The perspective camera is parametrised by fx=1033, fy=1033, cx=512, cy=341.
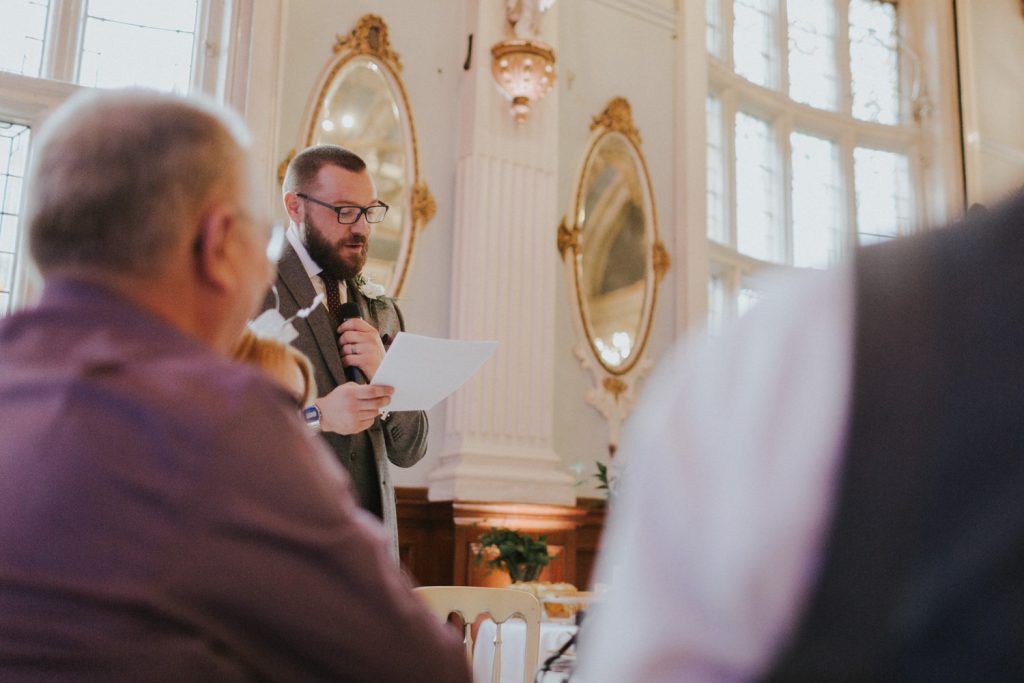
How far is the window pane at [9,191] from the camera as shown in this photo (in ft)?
15.6

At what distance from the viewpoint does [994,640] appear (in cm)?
46

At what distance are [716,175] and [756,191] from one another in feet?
1.82

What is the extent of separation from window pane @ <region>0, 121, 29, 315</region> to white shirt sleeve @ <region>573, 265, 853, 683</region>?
187 inches

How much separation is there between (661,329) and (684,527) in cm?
625

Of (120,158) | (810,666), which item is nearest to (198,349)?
(120,158)

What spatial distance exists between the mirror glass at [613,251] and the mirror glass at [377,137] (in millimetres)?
1247

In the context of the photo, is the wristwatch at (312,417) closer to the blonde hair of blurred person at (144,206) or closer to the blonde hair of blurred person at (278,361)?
the blonde hair of blurred person at (278,361)

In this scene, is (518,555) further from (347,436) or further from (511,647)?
(347,436)

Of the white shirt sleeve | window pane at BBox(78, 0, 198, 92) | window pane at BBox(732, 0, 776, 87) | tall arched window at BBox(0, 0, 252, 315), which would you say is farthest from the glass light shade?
the white shirt sleeve

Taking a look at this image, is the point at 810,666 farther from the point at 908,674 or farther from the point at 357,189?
the point at 357,189

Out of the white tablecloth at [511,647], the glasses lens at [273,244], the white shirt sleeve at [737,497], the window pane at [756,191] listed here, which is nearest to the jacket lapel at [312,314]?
the glasses lens at [273,244]

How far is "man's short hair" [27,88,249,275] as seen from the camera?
933mm

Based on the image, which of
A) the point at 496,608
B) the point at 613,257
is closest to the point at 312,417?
the point at 496,608

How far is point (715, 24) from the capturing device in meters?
8.19
